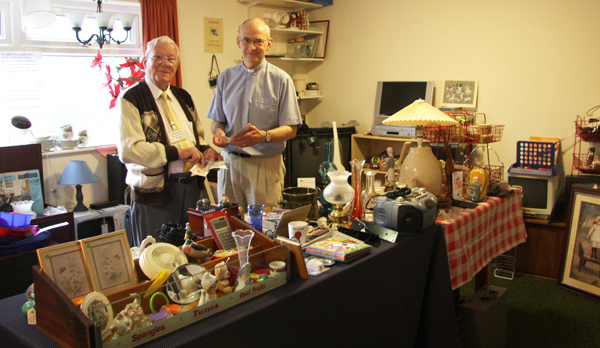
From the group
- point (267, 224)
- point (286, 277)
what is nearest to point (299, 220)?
point (267, 224)

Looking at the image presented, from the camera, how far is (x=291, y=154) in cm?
406

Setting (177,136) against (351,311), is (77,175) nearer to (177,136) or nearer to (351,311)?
(177,136)

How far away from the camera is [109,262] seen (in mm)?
1211

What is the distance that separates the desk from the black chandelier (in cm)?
267

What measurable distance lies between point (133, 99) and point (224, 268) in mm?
1197

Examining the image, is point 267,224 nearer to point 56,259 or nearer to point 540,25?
point 56,259

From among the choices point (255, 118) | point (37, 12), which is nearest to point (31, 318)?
point (255, 118)

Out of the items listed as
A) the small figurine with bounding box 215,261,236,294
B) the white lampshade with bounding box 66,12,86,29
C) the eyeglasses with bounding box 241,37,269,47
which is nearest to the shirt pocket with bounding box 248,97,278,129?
the eyeglasses with bounding box 241,37,269,47

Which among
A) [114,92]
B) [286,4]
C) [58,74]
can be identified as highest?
[286,4]

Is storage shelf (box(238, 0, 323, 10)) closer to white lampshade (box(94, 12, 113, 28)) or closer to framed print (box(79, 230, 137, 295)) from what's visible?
white lampshade (box(94, 12, 113, 28))

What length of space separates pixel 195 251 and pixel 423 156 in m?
1.26

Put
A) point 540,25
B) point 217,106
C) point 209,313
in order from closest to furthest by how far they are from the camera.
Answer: point 209,313 → point 217,106 → point 540,25

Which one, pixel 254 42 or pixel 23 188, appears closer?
pixel 254 42

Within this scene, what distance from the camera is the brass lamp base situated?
188 centimetres
